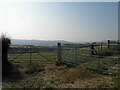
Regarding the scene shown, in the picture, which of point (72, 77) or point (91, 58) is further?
point (91, 58)

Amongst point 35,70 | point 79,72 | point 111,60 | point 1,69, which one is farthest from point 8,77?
point 111,60

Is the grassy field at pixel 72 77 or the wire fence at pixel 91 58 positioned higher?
the wire fence at pixel 91 58

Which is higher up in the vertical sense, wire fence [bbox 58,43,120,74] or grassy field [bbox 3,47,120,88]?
wire fence [bbox 58,43,120,74]

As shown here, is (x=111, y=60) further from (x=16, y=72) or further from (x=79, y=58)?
(x=16, y=72)

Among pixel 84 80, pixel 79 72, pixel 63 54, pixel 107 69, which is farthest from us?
pixel 63 54

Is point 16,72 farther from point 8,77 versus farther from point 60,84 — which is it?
point 60,84

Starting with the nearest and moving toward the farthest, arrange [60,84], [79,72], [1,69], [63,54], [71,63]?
[60,84], [79,72], [1,69], [71,63], [63,54]

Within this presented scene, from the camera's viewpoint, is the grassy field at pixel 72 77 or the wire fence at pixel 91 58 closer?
the grassy field at pixel 72 77

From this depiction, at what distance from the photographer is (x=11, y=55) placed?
24.7 metres

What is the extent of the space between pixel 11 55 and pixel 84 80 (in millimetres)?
12666

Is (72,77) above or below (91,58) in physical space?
below

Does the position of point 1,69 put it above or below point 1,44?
below

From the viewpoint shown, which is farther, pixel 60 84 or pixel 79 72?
pixel 79 72

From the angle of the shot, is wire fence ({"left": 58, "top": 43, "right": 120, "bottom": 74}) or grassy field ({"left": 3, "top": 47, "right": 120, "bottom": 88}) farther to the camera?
wire fence ({"left": 58, "top": 43, "right": 120, "bottom": 74})
